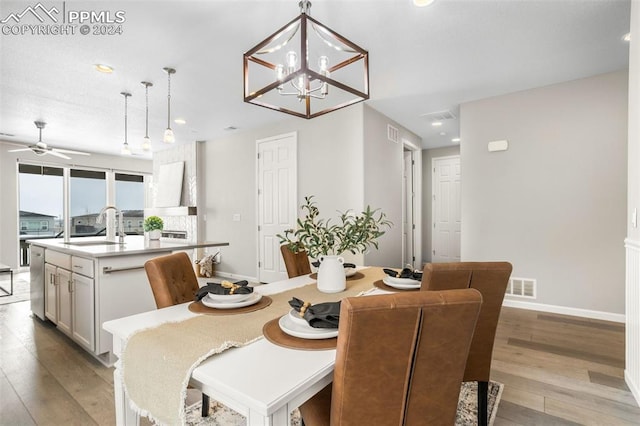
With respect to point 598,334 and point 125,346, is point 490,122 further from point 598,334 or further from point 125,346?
point 125,346

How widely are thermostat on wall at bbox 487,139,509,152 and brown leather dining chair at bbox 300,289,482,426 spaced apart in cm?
369

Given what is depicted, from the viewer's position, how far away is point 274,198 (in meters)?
5.20

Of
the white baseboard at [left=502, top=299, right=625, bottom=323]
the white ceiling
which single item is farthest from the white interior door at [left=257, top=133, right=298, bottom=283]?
the white baseboard at [left=502, top=299, right=625, bottom=323]

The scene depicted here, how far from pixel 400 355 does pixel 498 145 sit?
3907 millimetres

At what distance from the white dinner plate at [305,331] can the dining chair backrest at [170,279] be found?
741mm

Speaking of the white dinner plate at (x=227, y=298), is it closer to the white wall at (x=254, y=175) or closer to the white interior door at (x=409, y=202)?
the white wall at (x=254, y=175)

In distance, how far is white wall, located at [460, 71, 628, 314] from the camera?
3.33 meters

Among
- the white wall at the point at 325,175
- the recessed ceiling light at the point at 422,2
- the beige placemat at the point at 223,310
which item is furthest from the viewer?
the white wall at the point at 325,175

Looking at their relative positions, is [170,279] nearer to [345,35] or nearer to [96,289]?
[96,289]

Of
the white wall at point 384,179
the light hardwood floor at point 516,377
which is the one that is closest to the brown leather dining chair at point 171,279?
the light hardwood floor at point 516,377

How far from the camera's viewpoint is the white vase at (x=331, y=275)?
168 cm

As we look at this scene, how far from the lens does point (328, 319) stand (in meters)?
1.07

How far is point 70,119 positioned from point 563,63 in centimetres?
657

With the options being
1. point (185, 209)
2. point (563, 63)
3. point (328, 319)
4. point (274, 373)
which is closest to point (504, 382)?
point (328, 319)
